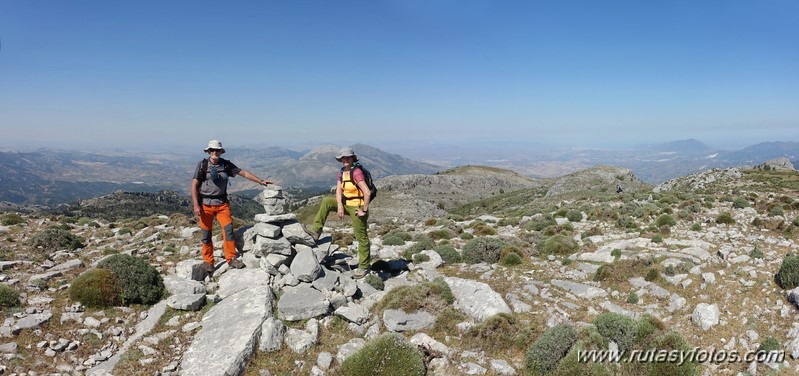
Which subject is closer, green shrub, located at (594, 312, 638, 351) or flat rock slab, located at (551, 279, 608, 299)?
green shrub, located at (594, 312, 638, 351)

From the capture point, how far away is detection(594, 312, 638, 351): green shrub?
8.34 m

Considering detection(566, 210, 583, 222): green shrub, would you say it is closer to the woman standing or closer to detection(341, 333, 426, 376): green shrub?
the woman standing

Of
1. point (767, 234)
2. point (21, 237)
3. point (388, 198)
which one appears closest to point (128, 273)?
point (21, 237)

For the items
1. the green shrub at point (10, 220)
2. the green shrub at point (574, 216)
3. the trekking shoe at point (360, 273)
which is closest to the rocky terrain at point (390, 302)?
the trekking shoe at point (360, 273)

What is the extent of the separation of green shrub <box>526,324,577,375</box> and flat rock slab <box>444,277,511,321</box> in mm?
1608

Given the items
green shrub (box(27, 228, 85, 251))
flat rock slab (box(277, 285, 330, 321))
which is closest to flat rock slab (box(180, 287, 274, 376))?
flat rock slab (box(277, 285, 330, 321))

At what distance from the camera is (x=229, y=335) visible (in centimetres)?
825

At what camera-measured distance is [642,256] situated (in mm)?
13828

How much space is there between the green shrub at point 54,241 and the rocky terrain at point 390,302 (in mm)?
478

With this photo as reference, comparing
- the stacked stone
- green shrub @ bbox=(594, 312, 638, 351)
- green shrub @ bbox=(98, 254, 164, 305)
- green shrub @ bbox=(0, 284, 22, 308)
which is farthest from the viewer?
the stacked stone

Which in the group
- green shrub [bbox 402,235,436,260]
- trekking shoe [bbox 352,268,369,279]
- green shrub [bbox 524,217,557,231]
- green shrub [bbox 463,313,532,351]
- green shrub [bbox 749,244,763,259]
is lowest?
green shrub [bbox 524,217,557,231]

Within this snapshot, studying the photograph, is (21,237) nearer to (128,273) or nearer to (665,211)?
(128,273)

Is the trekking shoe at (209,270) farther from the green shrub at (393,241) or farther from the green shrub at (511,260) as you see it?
the green shrub at (511,260)

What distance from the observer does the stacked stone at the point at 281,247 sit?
36.9ft
